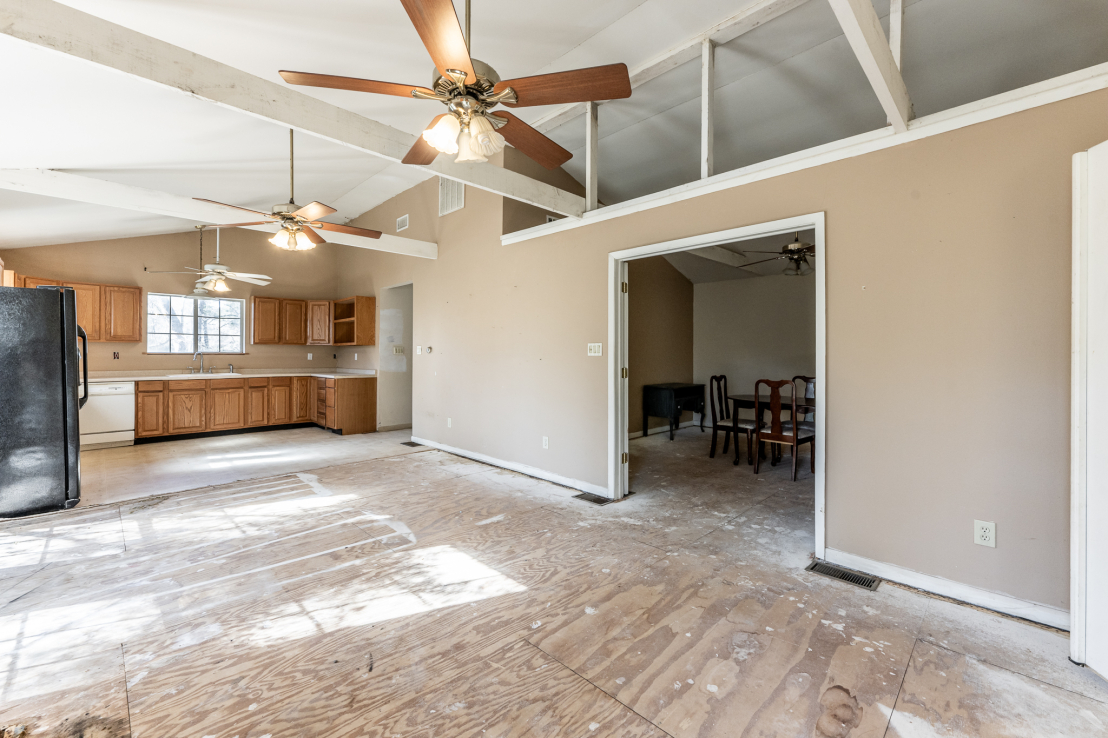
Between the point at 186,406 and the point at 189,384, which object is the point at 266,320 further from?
the point at 186,406

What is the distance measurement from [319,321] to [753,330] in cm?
732

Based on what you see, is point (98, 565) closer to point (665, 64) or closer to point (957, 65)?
point (665, 64)

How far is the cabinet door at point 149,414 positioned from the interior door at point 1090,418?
870 cm

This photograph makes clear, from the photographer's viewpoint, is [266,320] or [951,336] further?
[266,320]

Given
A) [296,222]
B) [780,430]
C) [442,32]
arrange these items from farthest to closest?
[780,430], [296,222], [442,32]

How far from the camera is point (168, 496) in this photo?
12.9 feet

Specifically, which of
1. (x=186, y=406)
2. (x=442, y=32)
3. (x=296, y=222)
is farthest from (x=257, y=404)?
(x=442, y=32)

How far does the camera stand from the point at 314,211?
3.66 m

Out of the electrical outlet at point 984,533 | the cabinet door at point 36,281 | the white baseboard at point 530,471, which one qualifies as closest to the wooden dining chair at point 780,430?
the white baseboard at point 530,471

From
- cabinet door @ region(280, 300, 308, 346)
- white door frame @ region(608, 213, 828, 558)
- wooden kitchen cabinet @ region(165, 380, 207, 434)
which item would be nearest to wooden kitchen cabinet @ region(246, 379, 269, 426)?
wooden kitchen cabinet @ region(165, 380, 207, 434)

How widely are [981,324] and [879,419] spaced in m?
0.65

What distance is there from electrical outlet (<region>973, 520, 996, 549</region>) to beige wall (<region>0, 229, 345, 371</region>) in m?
7.62

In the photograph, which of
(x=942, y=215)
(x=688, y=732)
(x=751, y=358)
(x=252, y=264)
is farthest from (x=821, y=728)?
(x=252, y=264)

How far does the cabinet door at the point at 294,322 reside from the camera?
7.58 metres
